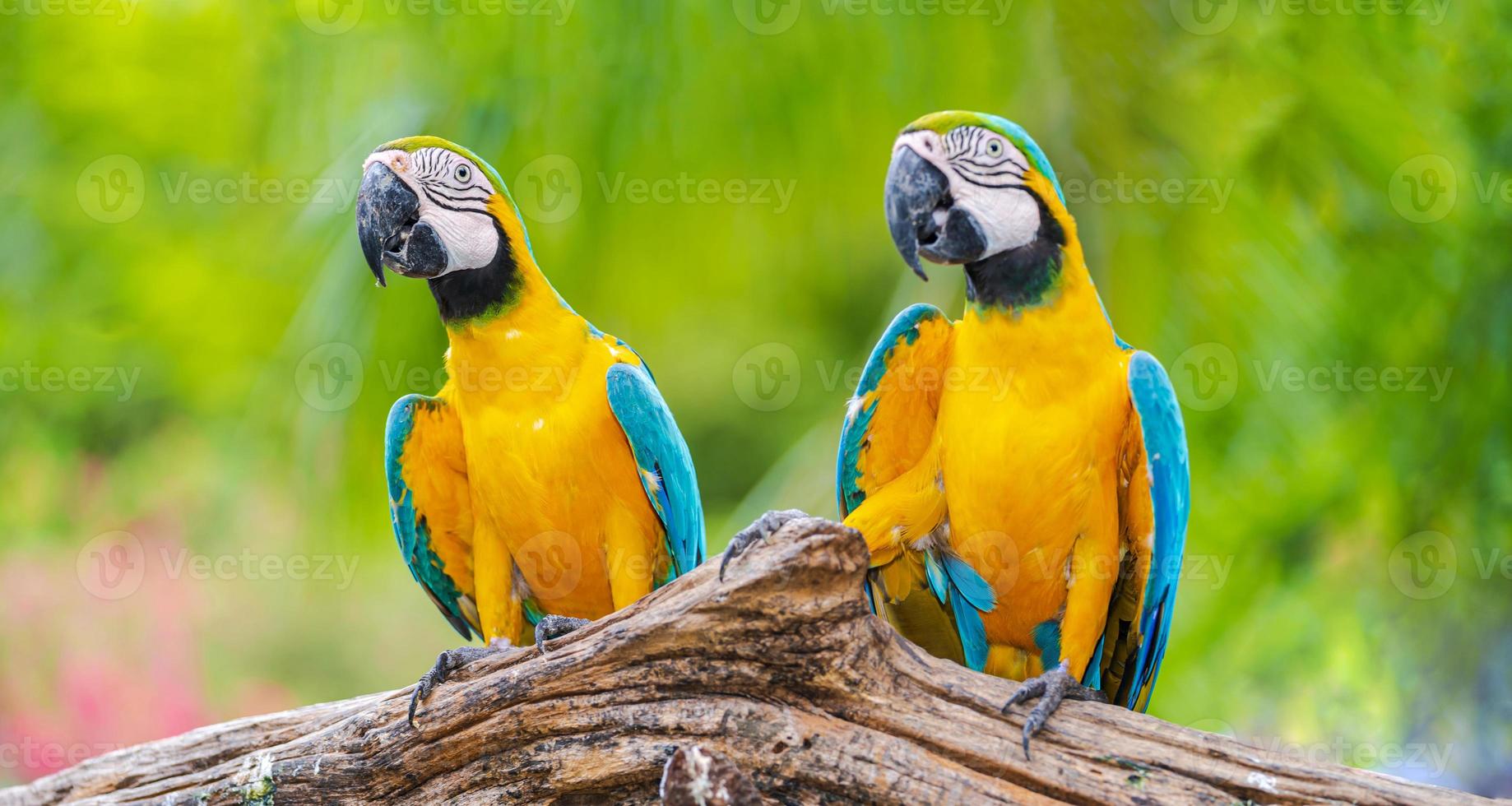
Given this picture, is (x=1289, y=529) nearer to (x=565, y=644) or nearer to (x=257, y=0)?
(x=565, y=644)

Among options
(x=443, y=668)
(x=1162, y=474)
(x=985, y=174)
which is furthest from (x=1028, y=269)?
(x=443, y=668)

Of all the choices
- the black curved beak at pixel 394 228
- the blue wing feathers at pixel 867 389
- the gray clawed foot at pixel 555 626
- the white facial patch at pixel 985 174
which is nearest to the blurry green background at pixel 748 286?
the blue wing feathers at pixel 867 389

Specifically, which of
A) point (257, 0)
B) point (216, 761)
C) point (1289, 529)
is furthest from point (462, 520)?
point (1289, 529)

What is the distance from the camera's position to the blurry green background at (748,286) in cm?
482

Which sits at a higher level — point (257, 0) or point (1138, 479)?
point (257, 0)

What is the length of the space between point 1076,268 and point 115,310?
26.9 ft

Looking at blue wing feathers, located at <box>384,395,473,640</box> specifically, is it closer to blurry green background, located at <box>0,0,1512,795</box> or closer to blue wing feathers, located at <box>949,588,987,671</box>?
blue wing feathers, located at <box>949,588,987,671</box>

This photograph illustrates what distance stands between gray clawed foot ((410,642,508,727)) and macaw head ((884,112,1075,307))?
4.63ft

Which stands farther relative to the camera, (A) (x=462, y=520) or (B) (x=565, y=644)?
(A) (x=462, y=520)

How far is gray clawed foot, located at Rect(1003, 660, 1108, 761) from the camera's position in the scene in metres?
2.40

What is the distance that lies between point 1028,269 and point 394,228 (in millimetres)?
1537

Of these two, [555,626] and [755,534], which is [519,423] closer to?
[555,626]

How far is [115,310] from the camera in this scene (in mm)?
8719

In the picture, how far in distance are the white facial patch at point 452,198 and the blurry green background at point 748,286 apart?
2.01m
